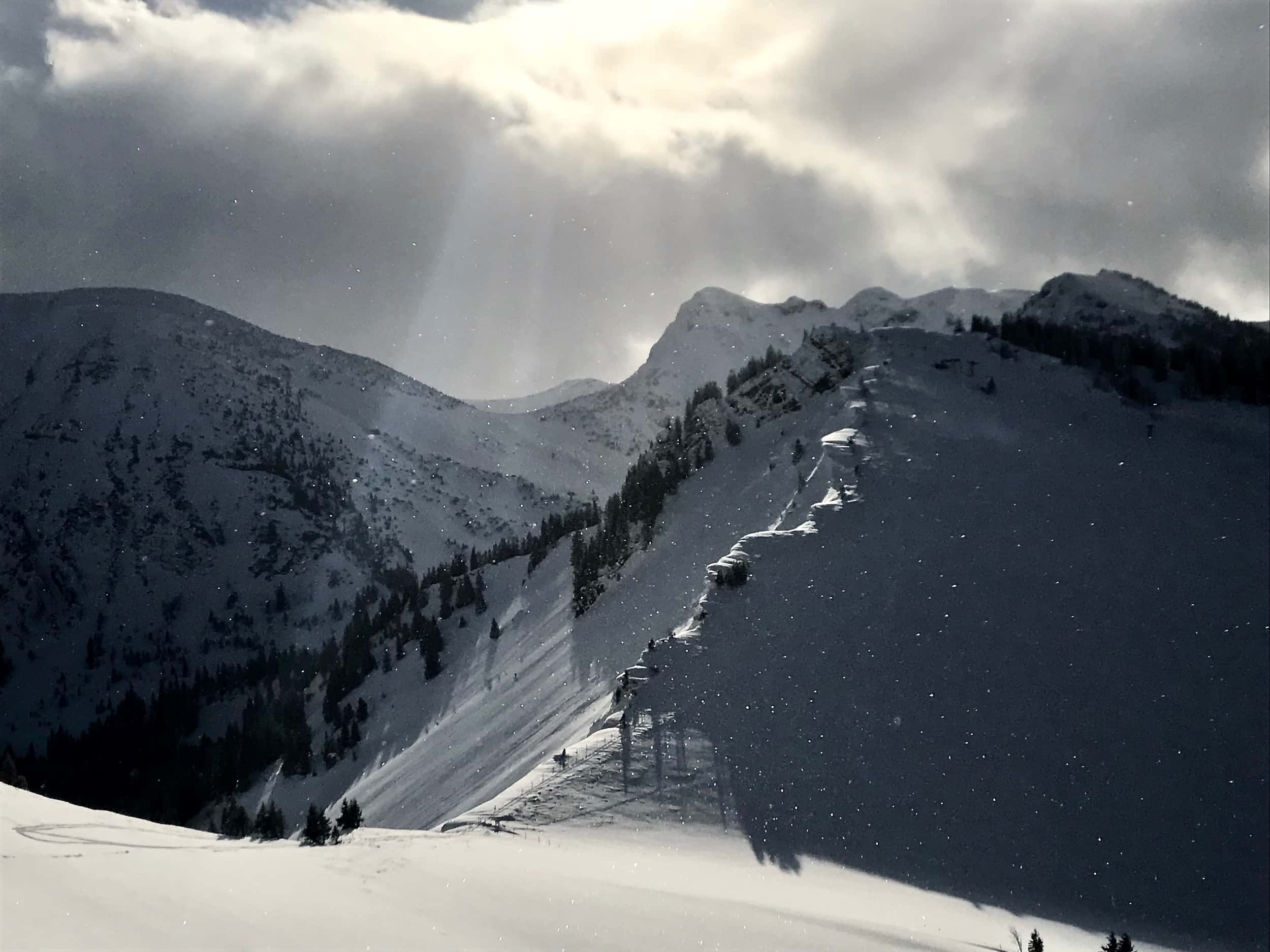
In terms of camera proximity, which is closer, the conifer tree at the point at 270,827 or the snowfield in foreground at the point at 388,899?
the snowfield in foreground at the point at 388,899

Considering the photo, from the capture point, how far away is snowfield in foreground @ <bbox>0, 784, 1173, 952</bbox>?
9.74 m

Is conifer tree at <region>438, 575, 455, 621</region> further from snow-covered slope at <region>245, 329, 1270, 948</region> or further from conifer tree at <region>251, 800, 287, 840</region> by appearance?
conifer tree at <region>251, 800, 287, 840</region>

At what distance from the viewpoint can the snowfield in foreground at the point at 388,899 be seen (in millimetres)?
9742

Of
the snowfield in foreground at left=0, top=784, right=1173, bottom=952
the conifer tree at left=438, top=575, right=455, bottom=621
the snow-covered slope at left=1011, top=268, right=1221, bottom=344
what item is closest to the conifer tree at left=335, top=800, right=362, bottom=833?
the snowfield in foreground at left=0, top=784, right=1173, bottom=952

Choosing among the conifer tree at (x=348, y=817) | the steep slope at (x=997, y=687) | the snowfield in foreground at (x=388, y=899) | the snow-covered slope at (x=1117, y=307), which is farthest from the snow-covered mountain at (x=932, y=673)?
the snow-covered slope at (x=1117, y=307)

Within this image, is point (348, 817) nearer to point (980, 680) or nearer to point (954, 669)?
point (954, 669)

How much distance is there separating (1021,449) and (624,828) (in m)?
38.4

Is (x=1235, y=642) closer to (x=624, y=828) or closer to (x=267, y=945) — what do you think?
(x=624, y=828)

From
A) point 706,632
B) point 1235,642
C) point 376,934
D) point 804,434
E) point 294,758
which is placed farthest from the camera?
point 294,758

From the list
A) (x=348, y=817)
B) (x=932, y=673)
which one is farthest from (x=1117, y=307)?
(x=348, y=817)

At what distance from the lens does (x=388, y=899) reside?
43.2 feet

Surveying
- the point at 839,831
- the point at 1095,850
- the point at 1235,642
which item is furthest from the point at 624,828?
the point at 1235,642

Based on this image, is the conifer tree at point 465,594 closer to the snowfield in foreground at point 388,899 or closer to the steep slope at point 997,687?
the steep slope at point 997,687

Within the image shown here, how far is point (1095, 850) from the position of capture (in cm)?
3288
